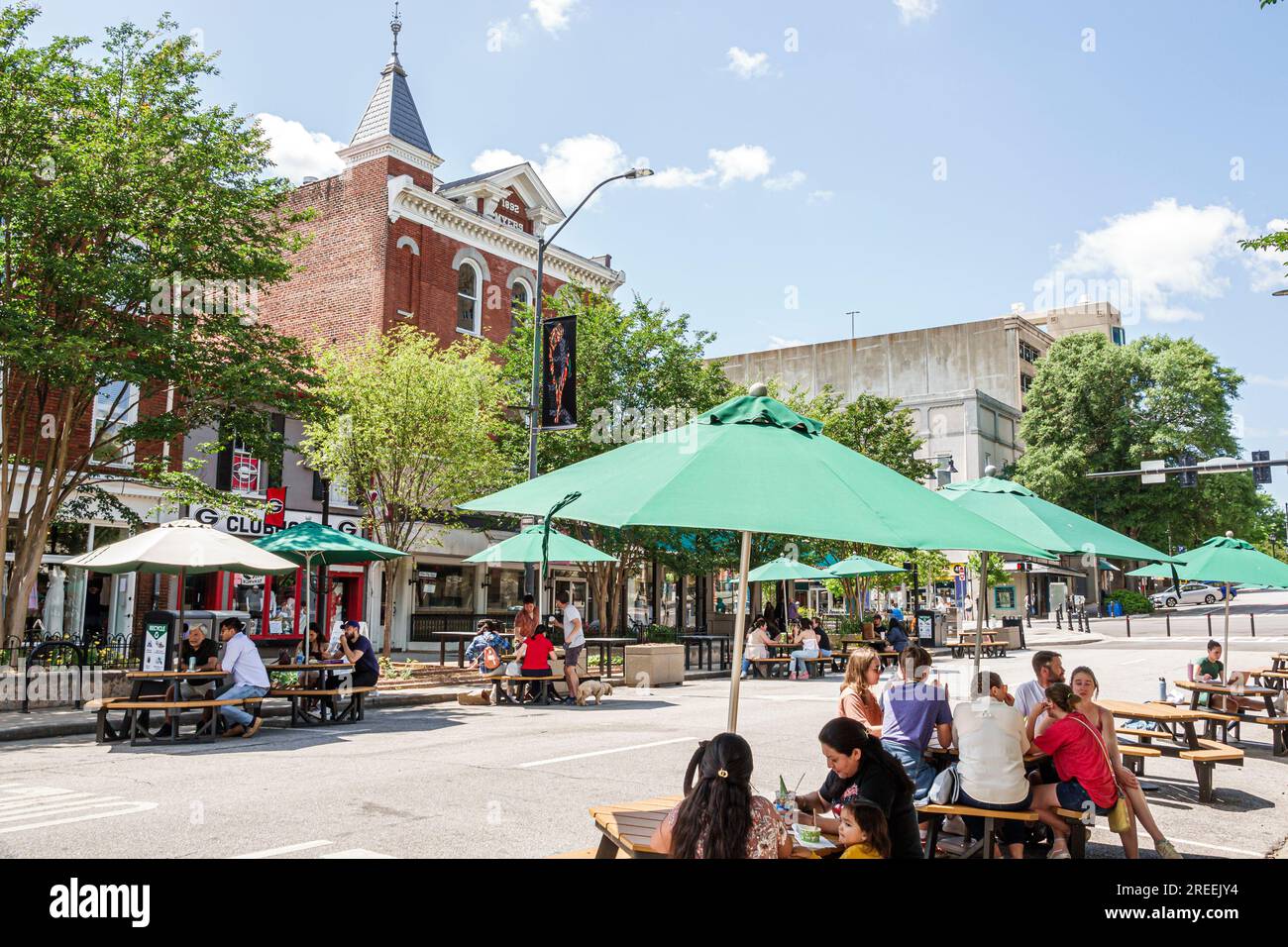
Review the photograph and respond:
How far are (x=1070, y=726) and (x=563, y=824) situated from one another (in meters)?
3.80

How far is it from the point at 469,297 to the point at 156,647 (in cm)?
2217

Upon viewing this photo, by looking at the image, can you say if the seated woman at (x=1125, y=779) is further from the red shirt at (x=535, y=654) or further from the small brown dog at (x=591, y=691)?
the red shirt at (x=535, y=654)

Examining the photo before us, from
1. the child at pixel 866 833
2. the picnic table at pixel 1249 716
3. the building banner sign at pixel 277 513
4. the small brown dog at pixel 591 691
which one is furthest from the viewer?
the building banner sign at pixel 277 513

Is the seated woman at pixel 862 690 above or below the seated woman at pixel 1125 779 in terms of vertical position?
above

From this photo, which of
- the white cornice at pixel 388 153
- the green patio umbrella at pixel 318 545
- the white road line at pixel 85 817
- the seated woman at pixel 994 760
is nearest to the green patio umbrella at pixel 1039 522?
the seated woman at pixel 994 760

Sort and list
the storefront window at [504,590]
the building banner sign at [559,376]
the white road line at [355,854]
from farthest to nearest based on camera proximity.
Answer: the storefront window at [504,590], the building banner sign at [559,376], the white road line at [355,854]

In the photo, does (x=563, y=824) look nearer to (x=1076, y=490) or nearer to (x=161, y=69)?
(x=161, y=69)

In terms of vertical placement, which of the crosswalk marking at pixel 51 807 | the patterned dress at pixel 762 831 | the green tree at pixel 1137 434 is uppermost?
the green tree at pixel 1137 434

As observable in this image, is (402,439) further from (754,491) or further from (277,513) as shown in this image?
(754,491)

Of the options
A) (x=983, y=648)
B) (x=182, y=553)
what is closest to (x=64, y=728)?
(x=182, y=553)

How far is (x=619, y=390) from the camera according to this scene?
2772 cm

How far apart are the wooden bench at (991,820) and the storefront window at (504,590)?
2701 centimetres

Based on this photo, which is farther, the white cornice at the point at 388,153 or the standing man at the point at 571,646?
the white cornice at the point at 388,153

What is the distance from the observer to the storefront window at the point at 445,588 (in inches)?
1206
